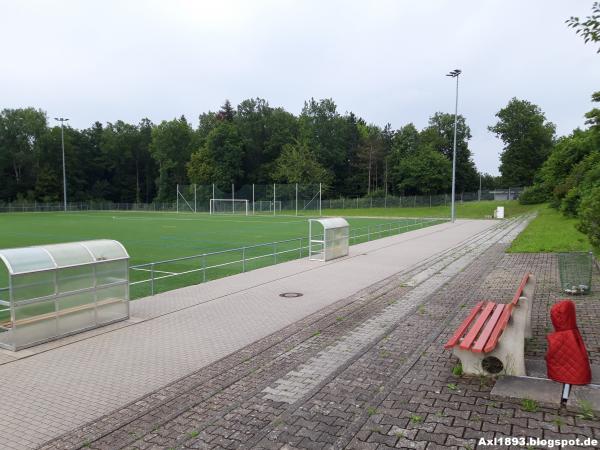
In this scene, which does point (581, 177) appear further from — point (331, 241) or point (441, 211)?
point (441, 211)

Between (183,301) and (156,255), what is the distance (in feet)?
37.3

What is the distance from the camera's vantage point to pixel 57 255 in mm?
8562

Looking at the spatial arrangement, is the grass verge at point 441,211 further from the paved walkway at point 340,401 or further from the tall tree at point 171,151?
the paved walkway at point 340,401

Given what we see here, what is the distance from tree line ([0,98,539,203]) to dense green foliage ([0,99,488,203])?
19 centimetres

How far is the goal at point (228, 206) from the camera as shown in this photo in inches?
2758

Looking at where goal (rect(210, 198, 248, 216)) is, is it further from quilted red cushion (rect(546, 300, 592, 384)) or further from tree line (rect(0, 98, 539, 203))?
quilted red cushion (rect(546, 300, 592, 384))

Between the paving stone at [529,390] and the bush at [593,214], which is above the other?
the bush at [593,214]

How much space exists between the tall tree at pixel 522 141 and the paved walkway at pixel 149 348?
80941 millimetres

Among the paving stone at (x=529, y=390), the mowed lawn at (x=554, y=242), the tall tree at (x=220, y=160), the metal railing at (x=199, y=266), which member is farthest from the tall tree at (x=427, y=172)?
the paving stone at (x=529, y=390)

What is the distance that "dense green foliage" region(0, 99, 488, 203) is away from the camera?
279 ft

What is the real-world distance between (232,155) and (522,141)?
52319mm

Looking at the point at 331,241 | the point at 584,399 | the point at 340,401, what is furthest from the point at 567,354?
the point at 331,241

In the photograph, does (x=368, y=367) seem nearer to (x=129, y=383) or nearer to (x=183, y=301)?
(x=129, y=383)

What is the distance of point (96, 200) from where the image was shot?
93.6 meters
